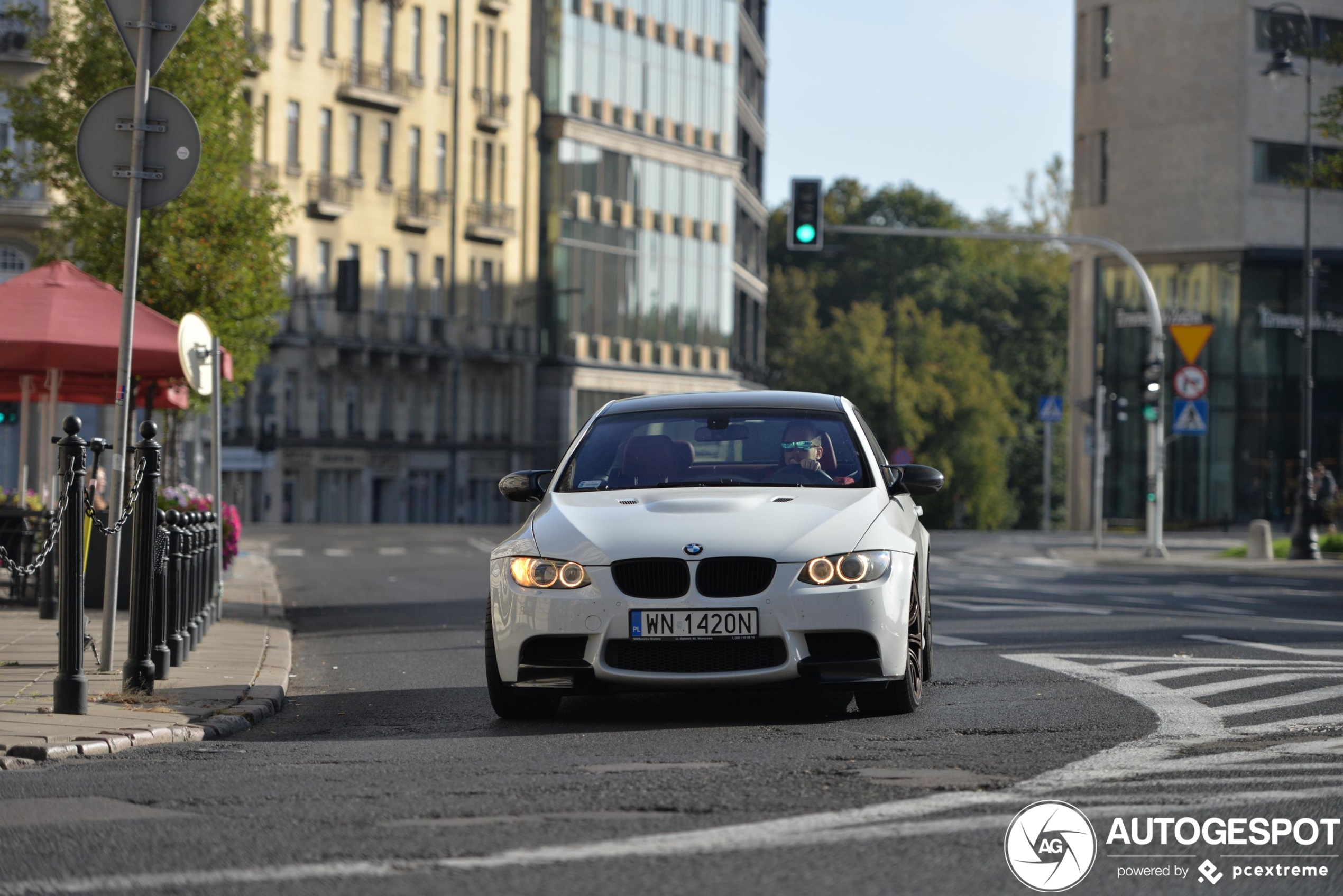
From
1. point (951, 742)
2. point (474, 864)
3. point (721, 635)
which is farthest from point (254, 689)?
point (474, 864)

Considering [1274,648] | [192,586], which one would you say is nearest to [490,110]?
[192,586]

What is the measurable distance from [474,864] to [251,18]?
59.4 m

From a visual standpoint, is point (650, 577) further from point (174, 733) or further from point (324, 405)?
point (324, 405)

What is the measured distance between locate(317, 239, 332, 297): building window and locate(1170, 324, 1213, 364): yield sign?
122ft

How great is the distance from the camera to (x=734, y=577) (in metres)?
8.66

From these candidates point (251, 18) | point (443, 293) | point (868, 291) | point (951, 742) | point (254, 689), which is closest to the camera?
point (951, 742)

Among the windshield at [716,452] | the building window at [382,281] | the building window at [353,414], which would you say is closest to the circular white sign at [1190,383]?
the windshield at [716,452]

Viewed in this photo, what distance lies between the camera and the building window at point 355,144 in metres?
66.4

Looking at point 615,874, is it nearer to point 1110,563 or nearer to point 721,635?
point 721,635

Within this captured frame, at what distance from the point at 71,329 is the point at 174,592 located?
213 inches

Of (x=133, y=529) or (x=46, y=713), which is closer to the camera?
(x=46, y=713)

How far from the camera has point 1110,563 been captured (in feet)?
111

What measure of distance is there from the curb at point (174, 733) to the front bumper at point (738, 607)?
4.79ft

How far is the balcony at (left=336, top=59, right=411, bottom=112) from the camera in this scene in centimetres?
6556
